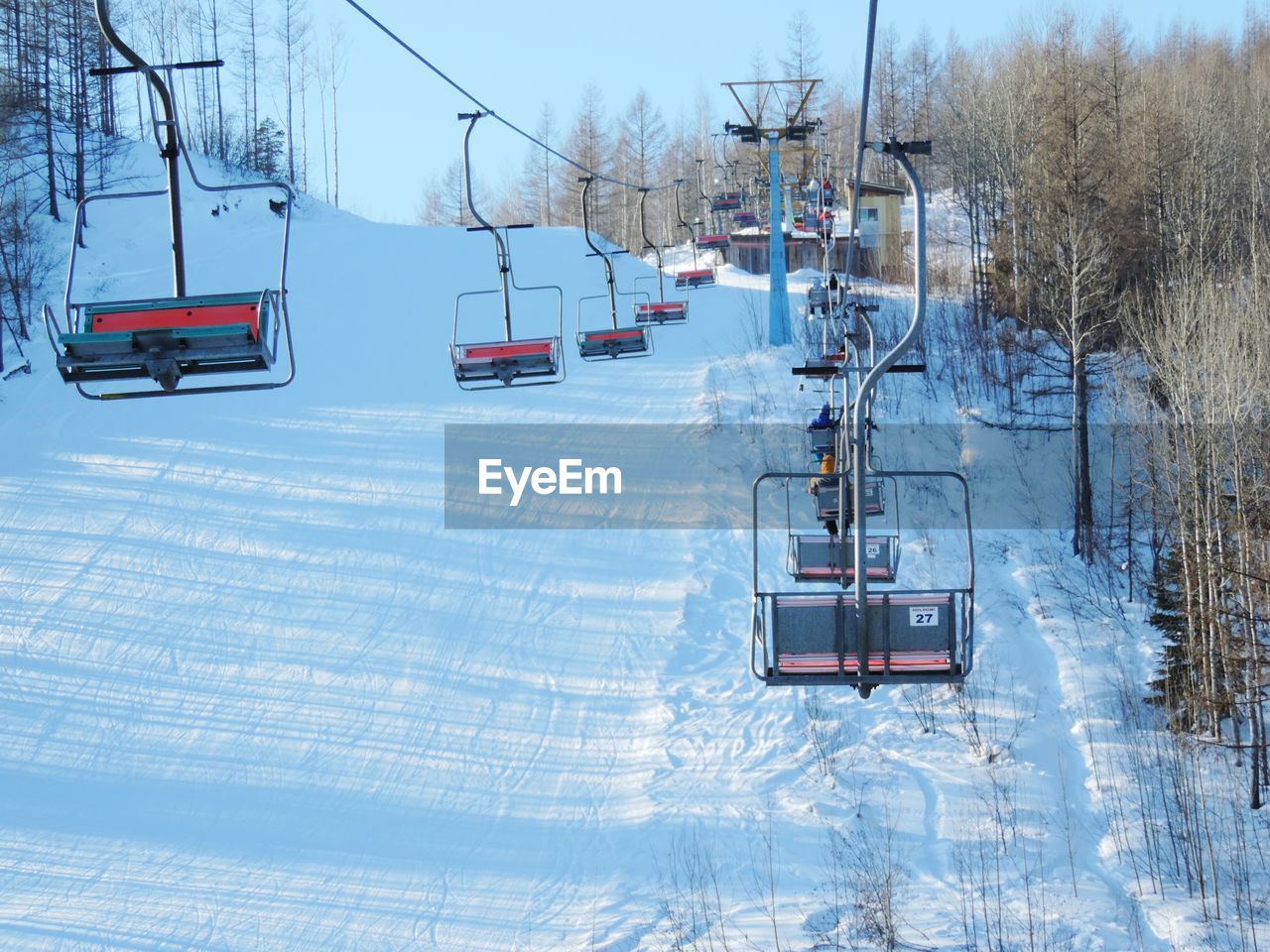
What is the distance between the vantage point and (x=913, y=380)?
31812 millimetres

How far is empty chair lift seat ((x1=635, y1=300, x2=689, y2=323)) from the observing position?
21.3m

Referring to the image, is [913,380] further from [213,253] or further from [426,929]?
[213,253]

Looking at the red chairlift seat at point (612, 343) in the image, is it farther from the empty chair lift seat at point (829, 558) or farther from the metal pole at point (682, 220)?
the metal pole at point (682, 220)

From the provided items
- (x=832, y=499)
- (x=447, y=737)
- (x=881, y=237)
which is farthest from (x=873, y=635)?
(x=881, y=237)

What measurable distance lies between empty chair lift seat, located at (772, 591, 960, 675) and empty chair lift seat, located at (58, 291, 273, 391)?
3591 mm

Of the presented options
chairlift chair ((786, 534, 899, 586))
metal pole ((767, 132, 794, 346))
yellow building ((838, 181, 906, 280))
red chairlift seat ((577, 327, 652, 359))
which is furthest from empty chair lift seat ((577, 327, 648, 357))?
yellow building ((838, 181, 906, 280))

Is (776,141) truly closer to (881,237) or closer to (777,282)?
(777,282)

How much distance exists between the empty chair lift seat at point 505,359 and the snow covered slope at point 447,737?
24.2ft

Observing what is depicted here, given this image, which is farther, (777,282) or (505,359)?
(777,282)

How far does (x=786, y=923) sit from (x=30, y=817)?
1089 cm

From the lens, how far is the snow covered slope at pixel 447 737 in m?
15.5

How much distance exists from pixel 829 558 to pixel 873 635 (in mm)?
4715

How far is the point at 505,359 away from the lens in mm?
11977

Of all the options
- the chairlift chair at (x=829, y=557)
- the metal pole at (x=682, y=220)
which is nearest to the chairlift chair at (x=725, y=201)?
the metal pole at (x=682, y=220)
